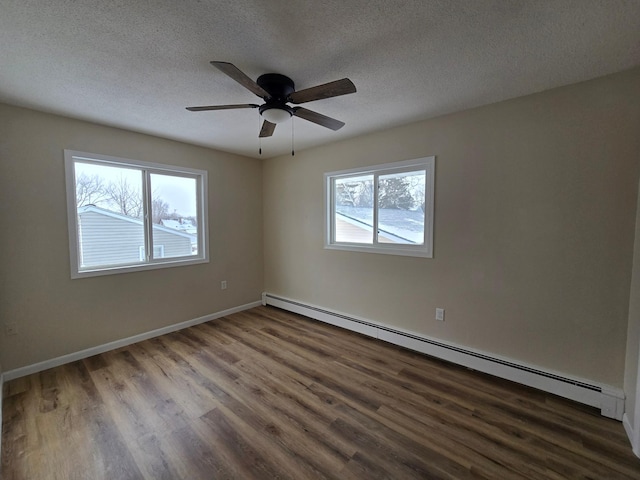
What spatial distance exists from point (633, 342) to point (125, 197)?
15.6 ft

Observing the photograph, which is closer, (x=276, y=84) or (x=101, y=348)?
(x=276, y=84)

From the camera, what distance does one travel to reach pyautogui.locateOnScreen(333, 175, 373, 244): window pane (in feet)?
10.9

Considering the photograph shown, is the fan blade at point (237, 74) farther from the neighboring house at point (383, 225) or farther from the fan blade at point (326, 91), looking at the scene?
the neighboring house at point (383, 225)

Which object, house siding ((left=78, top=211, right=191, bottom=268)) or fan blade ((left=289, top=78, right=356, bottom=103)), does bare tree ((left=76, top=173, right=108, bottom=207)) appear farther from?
fan blade ((left=289, top=78, right=356, bottom=103))

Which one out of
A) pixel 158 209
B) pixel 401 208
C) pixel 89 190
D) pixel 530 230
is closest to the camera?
pixel 530 230

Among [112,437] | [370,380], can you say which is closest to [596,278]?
[370,380]

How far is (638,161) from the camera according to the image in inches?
71.4

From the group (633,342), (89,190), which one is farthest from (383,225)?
(89,190)

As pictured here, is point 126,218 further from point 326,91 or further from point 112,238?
point 326,91

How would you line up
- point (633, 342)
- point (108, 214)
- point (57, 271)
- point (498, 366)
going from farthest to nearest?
point (108, 214)
point (57, 271)
point (498, 366)
point (633, 342)

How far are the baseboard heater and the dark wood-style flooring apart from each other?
0.29 ft

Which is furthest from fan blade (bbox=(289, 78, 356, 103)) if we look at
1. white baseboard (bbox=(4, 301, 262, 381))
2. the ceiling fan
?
Answer: white baseboard (bbox=(4, 301, 262, 381))

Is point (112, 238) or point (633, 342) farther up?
point (112, 238)

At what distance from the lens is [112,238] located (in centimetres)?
297
